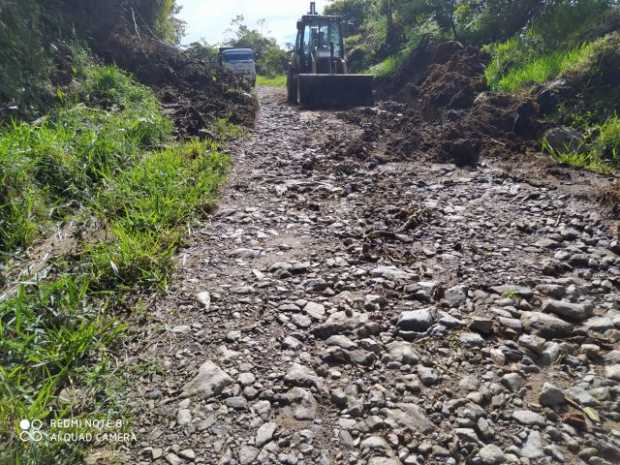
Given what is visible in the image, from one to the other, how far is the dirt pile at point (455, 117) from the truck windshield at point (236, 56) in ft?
35.9

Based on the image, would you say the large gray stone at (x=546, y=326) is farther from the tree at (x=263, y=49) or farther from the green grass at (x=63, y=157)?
the tree at (x=263, y=49)

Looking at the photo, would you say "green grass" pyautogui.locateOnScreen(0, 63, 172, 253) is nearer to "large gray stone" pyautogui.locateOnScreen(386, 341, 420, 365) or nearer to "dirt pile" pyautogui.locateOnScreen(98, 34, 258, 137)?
"dirt pile" pyautogui.locateOnScreen(98, 34, 258, 137)

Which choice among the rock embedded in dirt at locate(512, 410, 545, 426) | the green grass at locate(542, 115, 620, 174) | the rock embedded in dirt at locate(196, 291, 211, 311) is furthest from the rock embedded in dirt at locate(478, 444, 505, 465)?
the green grass at locate(542, 115, 620, 174)

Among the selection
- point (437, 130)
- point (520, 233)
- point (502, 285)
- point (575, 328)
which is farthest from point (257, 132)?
point (575, 328)

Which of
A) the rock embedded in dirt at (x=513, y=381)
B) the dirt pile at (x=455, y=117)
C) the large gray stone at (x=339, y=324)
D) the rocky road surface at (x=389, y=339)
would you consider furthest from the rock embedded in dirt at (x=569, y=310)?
the dirt pile at (x=455, y=117)

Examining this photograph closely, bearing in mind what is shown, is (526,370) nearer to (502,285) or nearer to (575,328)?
(575,328)

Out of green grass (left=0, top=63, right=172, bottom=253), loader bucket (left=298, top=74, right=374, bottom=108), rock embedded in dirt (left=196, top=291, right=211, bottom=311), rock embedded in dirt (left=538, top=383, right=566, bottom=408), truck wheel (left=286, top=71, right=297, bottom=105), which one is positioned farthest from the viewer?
truck wheel (left=286, top=71, right=297, bottom=105)

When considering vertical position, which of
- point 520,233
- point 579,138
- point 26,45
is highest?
point 26,45

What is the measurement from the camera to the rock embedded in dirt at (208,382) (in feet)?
7.41

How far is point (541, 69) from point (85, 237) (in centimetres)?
822

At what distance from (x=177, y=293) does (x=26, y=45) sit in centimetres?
610

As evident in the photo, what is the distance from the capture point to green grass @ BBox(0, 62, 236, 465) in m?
2.16

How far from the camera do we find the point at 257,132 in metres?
8.73

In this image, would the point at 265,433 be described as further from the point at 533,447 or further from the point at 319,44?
the point at 319,44
